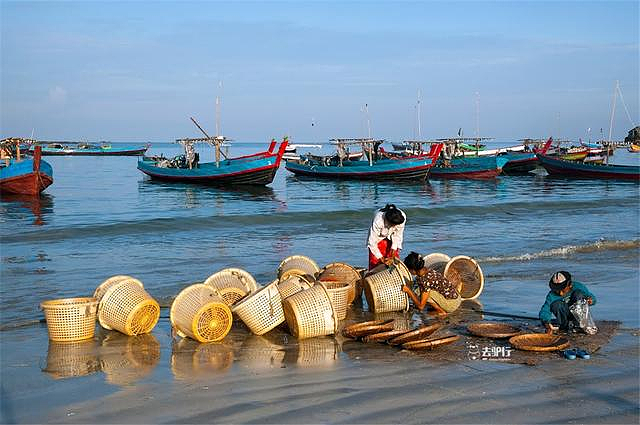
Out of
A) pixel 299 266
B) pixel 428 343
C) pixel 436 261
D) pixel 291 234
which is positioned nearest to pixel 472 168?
pixel 291 234

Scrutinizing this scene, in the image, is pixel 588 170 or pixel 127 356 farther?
pixel 588 170

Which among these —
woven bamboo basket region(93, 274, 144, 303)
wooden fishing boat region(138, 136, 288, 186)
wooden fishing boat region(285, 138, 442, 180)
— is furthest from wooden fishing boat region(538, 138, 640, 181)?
woven bamboo basket region(93, 274, 144, 303)

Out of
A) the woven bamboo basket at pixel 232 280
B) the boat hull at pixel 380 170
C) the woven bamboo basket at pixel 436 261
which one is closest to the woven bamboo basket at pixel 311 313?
the woven bamboo basket at pixel 232 280

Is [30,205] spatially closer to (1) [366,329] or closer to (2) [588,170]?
(1) [366,329]

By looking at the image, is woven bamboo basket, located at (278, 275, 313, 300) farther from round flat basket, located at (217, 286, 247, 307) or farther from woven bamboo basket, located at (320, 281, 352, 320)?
round flat basket, located at (217, 286, 247, 307)

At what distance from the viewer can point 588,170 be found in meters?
40.6

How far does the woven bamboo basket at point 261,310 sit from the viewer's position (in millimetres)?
6934

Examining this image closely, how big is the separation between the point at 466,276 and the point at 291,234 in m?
9.90

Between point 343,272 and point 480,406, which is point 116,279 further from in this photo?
point 480,406

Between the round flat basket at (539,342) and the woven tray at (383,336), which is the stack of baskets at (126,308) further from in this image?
the round flat basket at (539,342)

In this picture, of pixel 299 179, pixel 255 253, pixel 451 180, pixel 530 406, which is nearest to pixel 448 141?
pixel 451 180

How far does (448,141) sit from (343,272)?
34635mm

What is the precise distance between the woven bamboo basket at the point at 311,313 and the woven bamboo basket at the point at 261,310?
0.11 metres

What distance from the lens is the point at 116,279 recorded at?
23.7 ft
